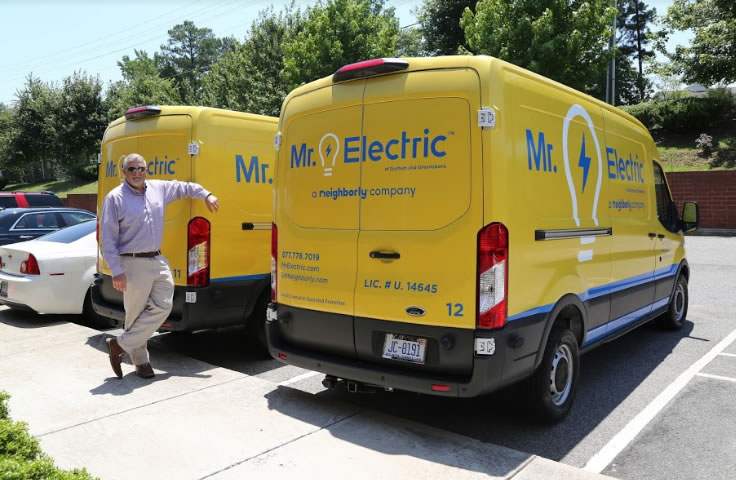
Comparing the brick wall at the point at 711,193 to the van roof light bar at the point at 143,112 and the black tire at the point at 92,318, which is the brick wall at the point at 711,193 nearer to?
the black tire at the point at 92,318

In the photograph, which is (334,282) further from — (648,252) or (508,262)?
(648,252)

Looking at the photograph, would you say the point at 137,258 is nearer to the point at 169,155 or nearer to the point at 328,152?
the point at 169,155

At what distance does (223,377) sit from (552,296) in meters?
2.75

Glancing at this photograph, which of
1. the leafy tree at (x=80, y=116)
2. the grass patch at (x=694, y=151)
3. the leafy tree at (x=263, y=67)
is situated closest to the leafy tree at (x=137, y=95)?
the leafy tree at (x=80, y=116)

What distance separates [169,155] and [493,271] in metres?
3.51

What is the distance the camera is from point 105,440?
148 inches

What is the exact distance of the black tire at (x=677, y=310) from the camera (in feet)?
23.2

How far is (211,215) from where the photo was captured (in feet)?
18.1

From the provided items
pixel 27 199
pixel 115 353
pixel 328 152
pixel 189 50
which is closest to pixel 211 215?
pixel 115 353

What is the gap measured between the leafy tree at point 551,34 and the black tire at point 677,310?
1360 centimetres

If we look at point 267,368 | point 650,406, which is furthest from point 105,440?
point 650,406

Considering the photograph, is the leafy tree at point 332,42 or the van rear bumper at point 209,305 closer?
the van rear bumper at point 209,305

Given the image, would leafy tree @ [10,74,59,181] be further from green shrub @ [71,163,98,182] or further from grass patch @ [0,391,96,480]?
grass patch @ [0,391,96,480]

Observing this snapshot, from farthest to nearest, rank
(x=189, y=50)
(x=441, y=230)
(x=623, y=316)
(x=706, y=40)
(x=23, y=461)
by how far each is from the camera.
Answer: (x=189, y=50) < (x=706, y=40) < (x=623, y=316) < (x=441, y=230) < (x=23, y=461)
